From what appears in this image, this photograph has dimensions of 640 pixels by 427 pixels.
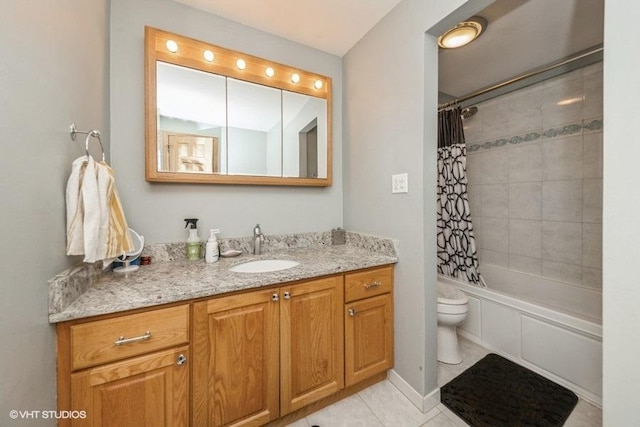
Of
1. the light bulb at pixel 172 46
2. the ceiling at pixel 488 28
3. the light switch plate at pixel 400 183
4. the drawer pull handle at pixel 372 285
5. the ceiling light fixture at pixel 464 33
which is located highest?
the ceiling at pixel 488 28

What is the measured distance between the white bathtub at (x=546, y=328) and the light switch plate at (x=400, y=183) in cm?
124

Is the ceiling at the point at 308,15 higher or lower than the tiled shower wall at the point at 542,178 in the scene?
higher

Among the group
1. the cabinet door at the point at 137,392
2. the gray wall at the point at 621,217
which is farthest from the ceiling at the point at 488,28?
the cabinet door at the point at 137,392

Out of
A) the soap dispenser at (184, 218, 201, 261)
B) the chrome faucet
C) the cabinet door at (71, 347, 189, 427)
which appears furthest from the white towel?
the chrome faucet

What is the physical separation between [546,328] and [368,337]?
4.02ft

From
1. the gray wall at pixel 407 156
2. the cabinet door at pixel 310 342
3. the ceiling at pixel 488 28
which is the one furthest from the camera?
the ceiling at pixel 488 28

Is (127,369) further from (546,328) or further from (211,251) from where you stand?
(546,328)

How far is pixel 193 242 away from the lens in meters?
1.41

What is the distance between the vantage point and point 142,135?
4.46ft

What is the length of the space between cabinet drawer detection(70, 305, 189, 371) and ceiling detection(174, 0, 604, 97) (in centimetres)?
179

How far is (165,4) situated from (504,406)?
3.10 m

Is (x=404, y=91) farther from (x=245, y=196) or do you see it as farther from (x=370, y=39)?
(x=245, y=196)

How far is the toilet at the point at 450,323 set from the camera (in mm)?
1669

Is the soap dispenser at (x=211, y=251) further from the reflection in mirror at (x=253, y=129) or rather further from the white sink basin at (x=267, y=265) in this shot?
the reflection in mirror at (x=253, y=129)
